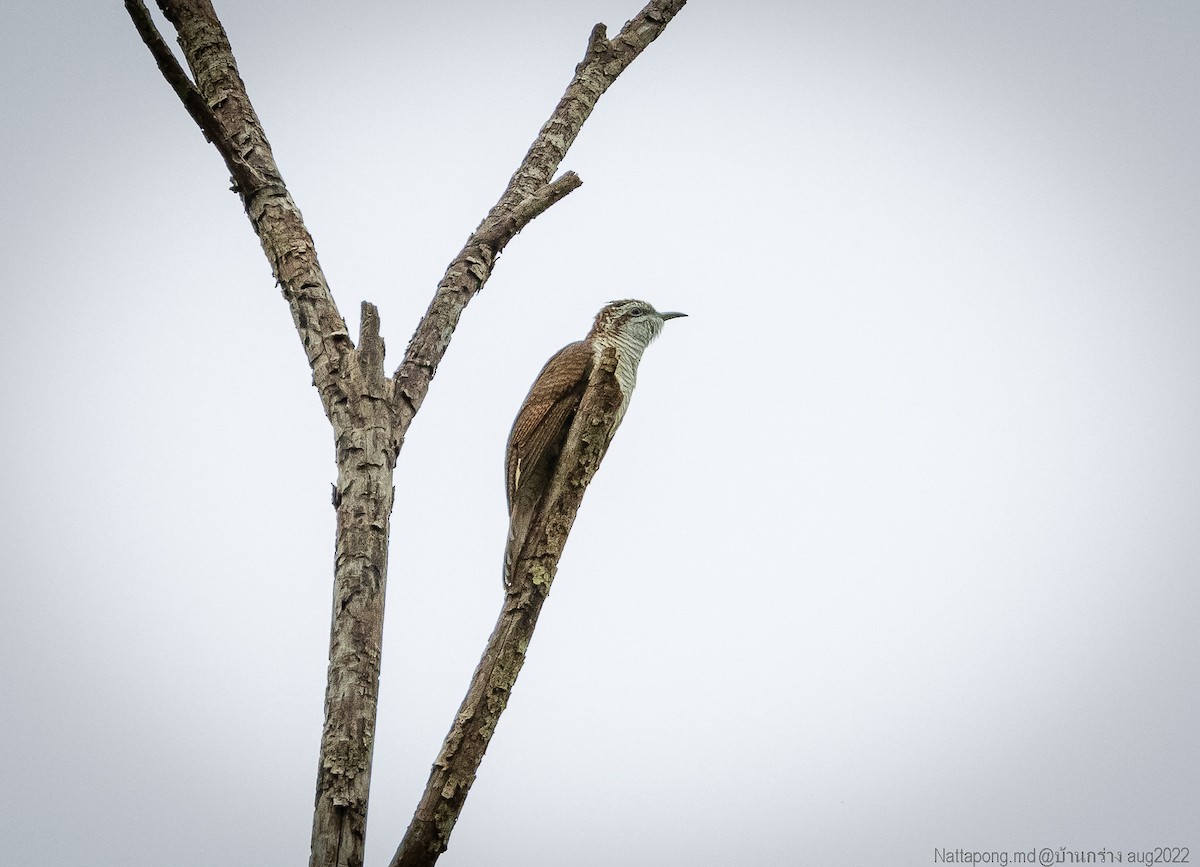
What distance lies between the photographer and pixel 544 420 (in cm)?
658

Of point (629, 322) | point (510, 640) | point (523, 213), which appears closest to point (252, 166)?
point (523, 213)

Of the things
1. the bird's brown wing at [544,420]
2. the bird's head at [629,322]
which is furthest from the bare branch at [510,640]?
the bird's head at [629,322]

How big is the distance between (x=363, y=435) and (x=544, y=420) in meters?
1.81

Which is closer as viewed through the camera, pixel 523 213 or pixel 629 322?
pixel 523 213

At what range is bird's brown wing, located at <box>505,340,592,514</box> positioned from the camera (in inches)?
254

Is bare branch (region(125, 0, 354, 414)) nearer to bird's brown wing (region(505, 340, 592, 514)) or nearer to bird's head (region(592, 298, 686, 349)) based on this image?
bird's brown wing (region(505, 340, 592, 514))

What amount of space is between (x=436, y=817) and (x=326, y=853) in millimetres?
452

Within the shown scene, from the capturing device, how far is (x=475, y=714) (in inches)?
177

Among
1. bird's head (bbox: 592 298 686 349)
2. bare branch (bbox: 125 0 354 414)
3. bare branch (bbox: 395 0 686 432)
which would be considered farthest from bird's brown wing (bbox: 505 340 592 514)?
bare branch (bbox: 125 0 354 414)

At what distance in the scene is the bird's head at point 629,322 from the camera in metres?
8.13

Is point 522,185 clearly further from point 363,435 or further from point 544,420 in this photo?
point 363,435

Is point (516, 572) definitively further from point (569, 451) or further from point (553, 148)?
point (553, 148)

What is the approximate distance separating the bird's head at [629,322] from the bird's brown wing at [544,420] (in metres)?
1.15

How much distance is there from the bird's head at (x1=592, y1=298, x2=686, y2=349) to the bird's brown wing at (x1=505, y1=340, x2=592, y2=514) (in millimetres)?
1153
